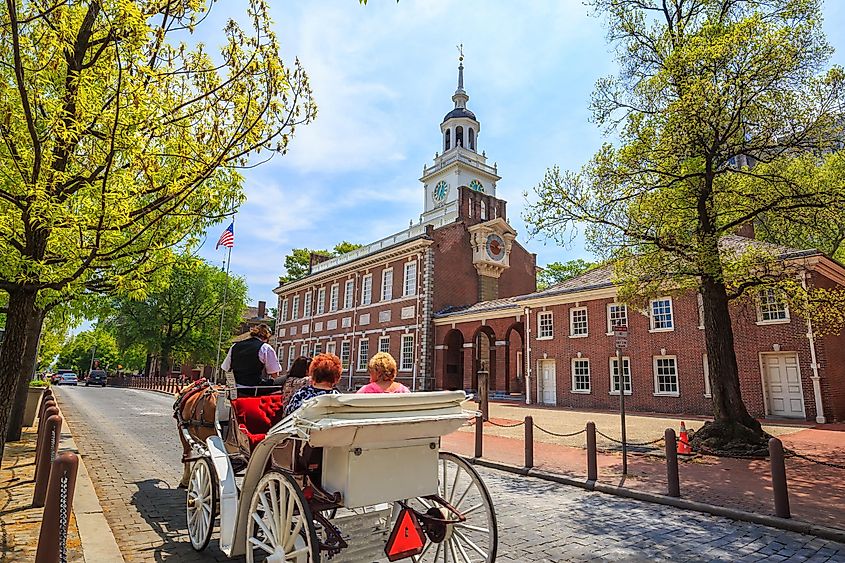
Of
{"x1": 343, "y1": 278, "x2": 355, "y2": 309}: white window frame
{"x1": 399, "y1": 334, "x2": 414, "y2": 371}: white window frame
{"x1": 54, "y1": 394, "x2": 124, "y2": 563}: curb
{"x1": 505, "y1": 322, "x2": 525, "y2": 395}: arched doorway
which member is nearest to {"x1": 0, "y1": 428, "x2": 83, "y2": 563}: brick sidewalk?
{"x1": 54, "y1": 394, "x2": 124, "y2": 563}: curb

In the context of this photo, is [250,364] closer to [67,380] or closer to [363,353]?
[363,353]

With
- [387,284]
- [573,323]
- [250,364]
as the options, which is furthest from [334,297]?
[250,364]

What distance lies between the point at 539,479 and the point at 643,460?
9.69 ft

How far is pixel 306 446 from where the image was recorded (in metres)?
3.90

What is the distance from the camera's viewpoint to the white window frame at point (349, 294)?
3872 centimetres

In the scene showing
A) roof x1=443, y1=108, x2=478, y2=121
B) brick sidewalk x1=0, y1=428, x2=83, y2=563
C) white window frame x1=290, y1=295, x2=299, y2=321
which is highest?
roof x1=443, y1=108, x2=478, y2=121

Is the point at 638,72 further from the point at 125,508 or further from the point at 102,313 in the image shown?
the point at 102,313

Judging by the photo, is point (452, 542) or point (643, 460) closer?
point (452, 542)

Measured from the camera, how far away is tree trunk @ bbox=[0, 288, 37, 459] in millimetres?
5457

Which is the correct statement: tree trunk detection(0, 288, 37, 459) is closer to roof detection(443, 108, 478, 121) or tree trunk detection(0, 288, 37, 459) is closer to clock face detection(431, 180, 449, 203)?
clock face detection(431, 180, 449, 203)

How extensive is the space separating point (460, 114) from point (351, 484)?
49.4 meters

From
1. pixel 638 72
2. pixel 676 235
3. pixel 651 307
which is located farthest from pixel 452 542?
pixel 651 307

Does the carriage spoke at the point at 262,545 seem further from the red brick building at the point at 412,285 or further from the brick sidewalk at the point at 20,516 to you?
the red brick building at the point at 412,285

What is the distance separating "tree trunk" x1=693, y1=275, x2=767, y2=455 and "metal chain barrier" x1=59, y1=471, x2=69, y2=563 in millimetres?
12166
